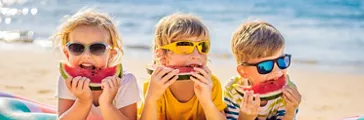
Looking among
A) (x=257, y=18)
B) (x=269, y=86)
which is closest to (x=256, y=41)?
(x=269, y=86)

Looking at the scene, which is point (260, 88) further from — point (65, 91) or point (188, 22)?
point (65, 91)

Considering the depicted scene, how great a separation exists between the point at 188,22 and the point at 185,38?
0.14m

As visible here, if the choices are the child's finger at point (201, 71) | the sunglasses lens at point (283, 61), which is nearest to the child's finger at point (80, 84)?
the child's finger at point (201, 71)

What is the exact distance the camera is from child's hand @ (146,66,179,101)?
4.38 metres

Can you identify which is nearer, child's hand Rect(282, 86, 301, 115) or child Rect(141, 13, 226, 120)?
child Rect(141, 13, 226, 120)

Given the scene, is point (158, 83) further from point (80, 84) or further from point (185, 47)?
point (80, 84)

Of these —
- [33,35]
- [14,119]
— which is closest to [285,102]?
[14,119]

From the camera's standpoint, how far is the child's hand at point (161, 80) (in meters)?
4.38

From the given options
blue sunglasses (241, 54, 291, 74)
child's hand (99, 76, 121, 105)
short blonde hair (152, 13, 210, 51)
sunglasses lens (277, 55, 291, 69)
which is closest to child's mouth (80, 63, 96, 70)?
child's hand (99, 76, 121, 105)

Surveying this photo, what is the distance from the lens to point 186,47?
4.53 metres

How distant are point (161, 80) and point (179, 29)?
1.42ft

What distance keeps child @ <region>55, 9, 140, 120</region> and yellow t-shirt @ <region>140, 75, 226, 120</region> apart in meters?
0.21

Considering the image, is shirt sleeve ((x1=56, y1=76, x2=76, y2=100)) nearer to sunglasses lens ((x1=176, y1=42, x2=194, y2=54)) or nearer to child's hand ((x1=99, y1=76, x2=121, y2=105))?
child's hand ((x1=99, y1=76, x2=121, y2=105))

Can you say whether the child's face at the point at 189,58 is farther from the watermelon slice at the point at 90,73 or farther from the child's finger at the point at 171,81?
the watermelon slice at the point at 90,73
